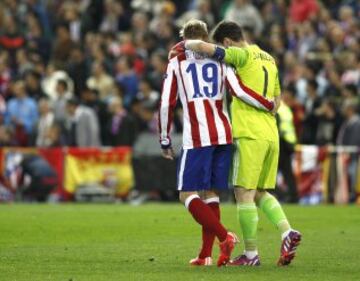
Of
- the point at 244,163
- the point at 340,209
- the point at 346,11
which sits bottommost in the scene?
the point at 340,209

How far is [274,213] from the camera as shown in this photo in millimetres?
12734

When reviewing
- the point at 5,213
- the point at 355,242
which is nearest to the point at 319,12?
the point at 5,213

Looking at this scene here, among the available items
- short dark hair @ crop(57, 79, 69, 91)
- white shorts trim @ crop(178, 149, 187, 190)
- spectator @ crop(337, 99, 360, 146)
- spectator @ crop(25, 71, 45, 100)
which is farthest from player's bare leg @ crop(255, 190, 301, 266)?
spectator @ crop(25, 71, 45, 100)

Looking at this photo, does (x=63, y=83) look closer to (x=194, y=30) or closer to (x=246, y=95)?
(x=194, y=30)

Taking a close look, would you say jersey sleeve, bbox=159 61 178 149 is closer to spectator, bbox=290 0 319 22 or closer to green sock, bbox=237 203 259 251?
green sock, bbox=237 203 259 251

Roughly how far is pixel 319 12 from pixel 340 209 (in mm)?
7717

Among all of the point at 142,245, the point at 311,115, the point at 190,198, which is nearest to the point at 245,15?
the point at 311,115

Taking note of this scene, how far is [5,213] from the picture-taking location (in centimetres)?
2077

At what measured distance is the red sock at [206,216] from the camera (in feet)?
40.9

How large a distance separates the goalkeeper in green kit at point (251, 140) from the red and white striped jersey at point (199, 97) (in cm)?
14

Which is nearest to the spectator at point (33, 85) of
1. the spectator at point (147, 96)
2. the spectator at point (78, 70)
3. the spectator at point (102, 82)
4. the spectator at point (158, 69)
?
the spectator at point (78, 70)

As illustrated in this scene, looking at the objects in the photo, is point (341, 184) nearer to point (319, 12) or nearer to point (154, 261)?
point (319, 12)

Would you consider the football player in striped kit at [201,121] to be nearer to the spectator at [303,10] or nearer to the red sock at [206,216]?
the red sock at [206,216]

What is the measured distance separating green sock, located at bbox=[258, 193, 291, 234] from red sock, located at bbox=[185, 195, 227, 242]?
21.6 inches
